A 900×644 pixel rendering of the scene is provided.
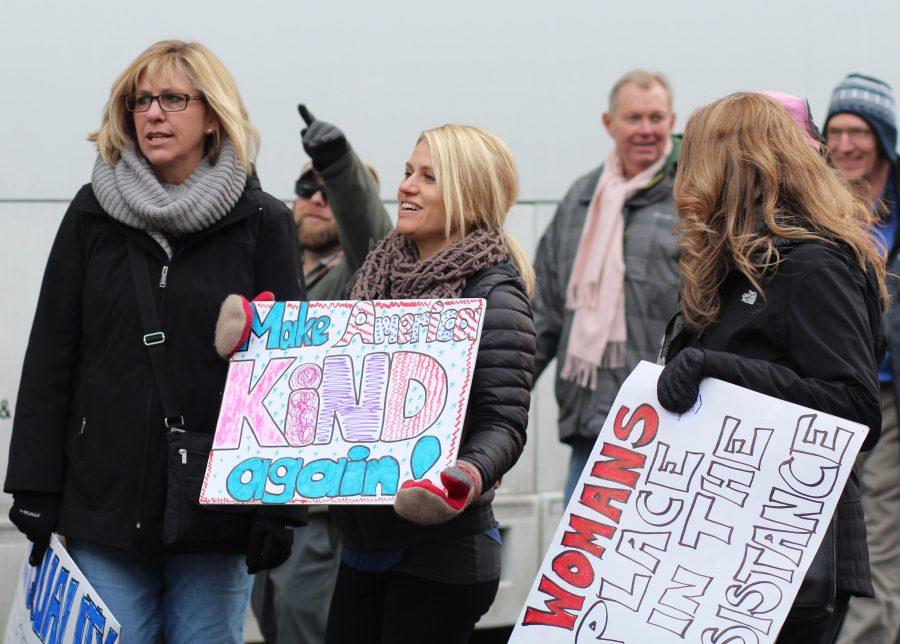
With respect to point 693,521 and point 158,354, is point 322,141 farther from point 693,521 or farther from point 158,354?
point 693,521

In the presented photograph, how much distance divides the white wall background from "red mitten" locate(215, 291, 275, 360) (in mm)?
1612

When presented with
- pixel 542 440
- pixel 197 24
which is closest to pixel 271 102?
pixel 197 24

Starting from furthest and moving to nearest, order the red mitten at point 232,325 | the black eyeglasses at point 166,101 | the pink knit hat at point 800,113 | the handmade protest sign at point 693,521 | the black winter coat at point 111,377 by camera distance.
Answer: the black eyeglasses at point 166,101 → the black winter coat at point 111,377 → the red mitten at point 232,325 → the pink knit hat at point 800,113 → the handmade protest sign at point 693,521

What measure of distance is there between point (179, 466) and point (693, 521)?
1242mm

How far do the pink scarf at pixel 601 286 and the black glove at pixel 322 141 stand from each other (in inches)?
59.6

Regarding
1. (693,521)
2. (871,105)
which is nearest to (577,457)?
(871,105)

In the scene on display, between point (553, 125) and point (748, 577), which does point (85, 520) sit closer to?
point (748, 577)

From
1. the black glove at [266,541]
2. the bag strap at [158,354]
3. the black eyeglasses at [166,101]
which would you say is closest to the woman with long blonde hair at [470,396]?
the black glove at [266,541]

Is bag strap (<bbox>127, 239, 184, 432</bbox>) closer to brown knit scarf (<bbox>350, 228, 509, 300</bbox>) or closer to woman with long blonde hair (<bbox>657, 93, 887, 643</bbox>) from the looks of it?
brown knit scarf (<bbox>350, 228, 509, 300</bbox>)

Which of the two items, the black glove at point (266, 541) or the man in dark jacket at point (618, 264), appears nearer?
the black glove at point (266, 541)

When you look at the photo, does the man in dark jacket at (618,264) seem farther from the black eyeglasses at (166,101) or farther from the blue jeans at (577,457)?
the black eyeglasses at (166,101)

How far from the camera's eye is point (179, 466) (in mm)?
3582

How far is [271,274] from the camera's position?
149 inches

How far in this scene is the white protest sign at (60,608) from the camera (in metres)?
3.57
